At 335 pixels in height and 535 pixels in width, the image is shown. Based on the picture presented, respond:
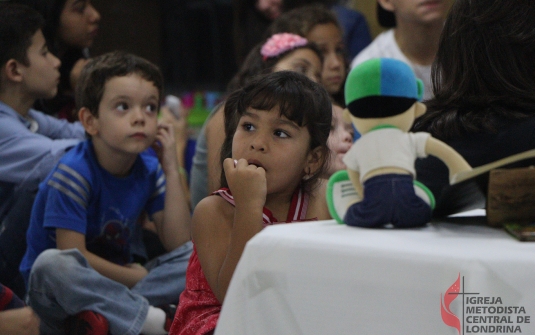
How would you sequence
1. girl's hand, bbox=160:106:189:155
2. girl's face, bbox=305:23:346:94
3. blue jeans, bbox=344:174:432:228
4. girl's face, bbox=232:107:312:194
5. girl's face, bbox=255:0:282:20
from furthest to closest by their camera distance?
girl's hand, bbox=160:106:189:155 < girl's face, bbox=255:0:282:20 < girl's face, bbox=305:23:346:94 < girl's face, bbox=232:107:312:194 < blue jeans, bbox=344:174:432:228

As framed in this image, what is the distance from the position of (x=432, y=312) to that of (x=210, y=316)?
52 cm

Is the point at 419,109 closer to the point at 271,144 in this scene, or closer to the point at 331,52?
the point at 271,144

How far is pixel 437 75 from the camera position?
4.16ft

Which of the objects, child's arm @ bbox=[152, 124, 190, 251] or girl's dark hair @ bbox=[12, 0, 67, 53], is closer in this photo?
child's arm @ bbox=[152, 124, 190, 251]

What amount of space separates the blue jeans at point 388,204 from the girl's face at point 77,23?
5.79 ft

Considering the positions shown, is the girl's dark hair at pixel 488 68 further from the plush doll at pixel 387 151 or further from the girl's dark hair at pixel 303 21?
the girl's dark hair at pixel 303 21

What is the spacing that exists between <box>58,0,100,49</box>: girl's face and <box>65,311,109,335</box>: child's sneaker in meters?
1.12

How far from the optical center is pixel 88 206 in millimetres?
1833

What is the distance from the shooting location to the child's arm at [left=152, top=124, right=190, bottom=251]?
2.01m

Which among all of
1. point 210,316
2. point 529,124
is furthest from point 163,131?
point 529,124

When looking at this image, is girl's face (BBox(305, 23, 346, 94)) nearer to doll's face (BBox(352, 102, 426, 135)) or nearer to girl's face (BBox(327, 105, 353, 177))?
girl's face (BBox(327, 105, 353, 177))

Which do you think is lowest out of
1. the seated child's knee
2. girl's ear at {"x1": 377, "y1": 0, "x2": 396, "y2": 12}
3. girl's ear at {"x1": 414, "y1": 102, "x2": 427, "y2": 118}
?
the seated child's knee

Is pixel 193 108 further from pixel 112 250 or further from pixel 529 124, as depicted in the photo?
pixel 529 124

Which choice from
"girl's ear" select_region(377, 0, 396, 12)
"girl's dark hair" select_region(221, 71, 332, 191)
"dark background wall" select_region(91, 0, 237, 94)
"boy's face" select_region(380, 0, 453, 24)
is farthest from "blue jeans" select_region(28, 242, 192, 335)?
"dark background wall" select_region(91, 0, 237, 94)
